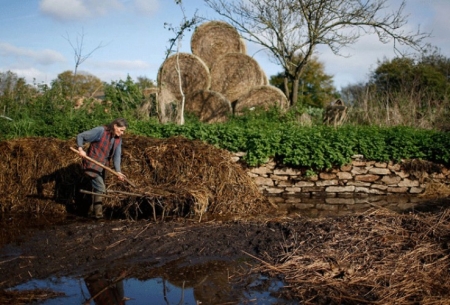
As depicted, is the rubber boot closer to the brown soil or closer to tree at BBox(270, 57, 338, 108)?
the brown soil

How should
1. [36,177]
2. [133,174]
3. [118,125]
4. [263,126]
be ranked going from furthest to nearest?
[263,126] < [36,177] < [133,174] < [118,125]

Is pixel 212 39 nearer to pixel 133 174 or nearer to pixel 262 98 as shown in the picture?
pixel 262 98

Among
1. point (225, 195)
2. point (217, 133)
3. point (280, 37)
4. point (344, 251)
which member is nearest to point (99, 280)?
point (344, 251)

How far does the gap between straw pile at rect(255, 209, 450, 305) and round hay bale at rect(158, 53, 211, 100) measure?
1009 centimetres

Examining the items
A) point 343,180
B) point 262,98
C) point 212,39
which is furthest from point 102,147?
point 212,39

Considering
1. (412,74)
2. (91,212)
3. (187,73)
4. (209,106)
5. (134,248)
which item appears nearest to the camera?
(134,248)

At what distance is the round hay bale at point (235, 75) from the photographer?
16250mm

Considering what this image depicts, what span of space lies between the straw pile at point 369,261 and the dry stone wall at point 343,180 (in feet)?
14.4

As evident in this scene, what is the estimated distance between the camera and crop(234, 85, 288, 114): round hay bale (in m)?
15.3

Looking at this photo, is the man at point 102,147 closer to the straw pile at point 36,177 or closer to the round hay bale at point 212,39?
the straw pile at point 36,177

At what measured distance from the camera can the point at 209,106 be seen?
15492 millimetres

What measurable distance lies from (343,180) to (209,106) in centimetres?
598

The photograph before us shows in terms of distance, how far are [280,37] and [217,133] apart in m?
6.95

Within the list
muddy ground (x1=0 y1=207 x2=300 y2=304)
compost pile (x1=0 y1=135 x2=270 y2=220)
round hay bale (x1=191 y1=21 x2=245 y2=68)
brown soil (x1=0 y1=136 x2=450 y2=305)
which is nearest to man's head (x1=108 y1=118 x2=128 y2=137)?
brown soil (x1=0 y1=136 x2=450 y2=305)
